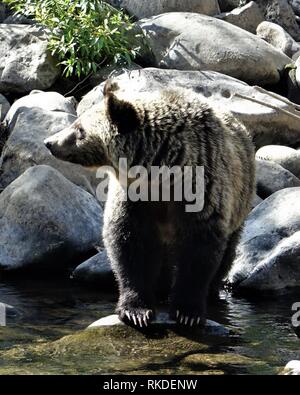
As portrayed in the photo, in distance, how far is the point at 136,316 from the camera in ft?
20.6

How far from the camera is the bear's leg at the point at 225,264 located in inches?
297

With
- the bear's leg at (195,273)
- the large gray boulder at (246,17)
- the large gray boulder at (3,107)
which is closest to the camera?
the bear's leg at (195,273)

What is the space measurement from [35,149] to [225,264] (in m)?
3.73

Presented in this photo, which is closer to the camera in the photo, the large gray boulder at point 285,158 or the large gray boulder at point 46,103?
the large gray boulder at point 285,158

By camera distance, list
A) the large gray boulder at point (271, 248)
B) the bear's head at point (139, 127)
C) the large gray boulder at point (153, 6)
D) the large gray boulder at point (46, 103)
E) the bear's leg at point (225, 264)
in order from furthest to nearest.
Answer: the large gray boulder at point (153, 6) < the large gray boulder at point (46, 103) < the large gray boulder at point (271, 248) < the bear's leg at point (225, 264) < the bear's head at point (139, 127)

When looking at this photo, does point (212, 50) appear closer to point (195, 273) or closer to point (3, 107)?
point (3, 107)

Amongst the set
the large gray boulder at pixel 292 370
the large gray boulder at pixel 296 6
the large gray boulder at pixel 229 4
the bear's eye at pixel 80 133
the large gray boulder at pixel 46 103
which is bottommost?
the large gray boulder at pixel 46 103

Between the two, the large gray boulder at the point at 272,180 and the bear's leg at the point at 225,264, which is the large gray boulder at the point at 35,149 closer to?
the large gray boulder at the point at 272,180

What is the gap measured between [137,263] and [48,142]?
3.99 feet

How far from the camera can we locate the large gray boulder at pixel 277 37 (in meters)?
14.9

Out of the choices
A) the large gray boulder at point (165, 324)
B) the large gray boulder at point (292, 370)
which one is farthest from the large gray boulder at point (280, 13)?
the large gray boulder at point (292, 370)

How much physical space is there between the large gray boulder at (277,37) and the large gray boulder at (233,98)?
9.11 feet

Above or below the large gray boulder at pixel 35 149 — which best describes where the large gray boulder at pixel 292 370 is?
above
